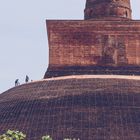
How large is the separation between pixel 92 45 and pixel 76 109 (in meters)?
6.71

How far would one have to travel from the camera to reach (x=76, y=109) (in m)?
26.2

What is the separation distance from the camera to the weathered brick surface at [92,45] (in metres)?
31.7

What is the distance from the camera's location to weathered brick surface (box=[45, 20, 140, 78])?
31.7 m

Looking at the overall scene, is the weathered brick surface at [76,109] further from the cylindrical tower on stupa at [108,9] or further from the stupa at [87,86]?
the cylindrical tower on stupa at [108,9]

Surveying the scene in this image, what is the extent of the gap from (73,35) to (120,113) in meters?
7.75

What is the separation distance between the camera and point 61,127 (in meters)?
25.0

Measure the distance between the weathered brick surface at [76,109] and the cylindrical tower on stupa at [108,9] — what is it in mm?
4892

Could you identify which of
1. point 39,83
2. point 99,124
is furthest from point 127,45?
point 99,124

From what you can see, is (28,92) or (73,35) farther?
(73,35)

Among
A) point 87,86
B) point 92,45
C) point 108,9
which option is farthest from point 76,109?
point 108,9

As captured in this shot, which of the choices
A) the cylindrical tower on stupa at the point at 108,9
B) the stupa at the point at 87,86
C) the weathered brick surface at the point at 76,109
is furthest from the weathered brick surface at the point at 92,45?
the weathered brick surface at the point at 76,109

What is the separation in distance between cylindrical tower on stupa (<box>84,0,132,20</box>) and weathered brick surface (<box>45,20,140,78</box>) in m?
0.64

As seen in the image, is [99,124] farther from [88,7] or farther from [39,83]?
[88,7]

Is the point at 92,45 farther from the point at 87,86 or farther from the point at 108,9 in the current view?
the point at 87,86
